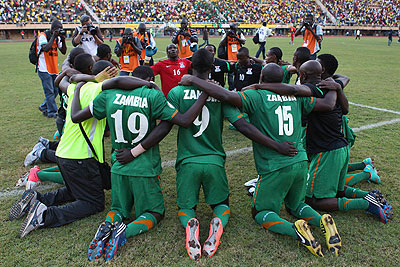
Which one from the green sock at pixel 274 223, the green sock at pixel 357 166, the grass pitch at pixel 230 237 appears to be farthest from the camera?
the green sock at pixel 357 166

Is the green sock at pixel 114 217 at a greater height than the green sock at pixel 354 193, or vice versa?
the green sock at pixel 114 217

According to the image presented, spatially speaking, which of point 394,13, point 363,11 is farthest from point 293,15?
point 394,13

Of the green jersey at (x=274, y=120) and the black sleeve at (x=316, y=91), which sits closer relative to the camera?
the green jersey at (x=274, y=120)

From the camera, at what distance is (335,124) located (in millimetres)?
3623

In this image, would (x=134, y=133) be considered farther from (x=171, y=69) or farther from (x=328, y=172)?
(x=171, y=69)

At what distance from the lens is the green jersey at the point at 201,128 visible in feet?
10.5

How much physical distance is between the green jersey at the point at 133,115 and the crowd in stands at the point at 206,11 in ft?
135

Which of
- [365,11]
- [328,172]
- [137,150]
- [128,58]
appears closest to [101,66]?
→ [137,150]

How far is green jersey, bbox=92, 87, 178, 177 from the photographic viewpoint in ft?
10.2

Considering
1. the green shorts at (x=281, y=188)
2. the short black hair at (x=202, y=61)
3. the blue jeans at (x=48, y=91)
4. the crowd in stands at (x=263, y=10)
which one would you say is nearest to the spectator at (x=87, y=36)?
the blue jeans at (x=48, y=91)

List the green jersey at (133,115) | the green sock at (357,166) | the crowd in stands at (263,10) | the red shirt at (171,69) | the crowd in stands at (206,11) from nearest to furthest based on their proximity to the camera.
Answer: the green jersey at (133,115), the green sock at (357,166), the red shirt at (171,69), the crowd in stands at (206,11), the crowd in stands at (263,10)

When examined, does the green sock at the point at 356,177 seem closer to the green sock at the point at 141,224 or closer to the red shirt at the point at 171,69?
the green sock at the point at 141,224

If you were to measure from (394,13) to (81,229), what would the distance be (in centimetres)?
6821

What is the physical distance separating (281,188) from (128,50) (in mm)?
6553
